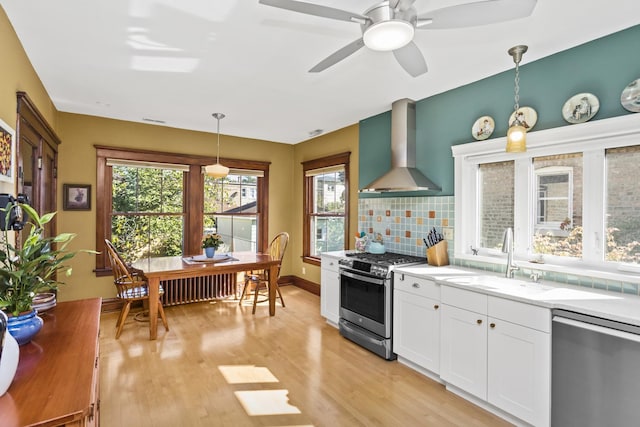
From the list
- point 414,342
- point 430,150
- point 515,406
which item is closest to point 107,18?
point 430,150

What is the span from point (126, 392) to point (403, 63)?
10.2 feet

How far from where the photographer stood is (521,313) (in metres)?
2.12

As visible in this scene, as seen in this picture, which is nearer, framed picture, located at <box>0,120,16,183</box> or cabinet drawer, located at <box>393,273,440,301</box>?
framed picture, located at <box>0,120,16,183</box>

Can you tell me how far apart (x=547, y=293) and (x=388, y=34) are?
1.92 metres

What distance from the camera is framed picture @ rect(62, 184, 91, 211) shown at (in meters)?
4.16

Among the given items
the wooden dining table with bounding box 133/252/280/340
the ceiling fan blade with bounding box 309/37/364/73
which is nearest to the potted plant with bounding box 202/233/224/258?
the wooden dining table with bounding box 133/252/280/340

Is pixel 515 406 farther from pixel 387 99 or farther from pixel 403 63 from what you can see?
pixel 387 99

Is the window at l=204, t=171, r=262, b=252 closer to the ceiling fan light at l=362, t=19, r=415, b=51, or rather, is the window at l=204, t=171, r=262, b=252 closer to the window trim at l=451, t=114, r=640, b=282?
the window trim at l=451, t=114, r=640, b=282

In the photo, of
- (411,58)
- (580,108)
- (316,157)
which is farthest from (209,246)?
(580,108)

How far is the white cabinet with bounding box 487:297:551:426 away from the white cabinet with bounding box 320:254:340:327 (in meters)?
1.88

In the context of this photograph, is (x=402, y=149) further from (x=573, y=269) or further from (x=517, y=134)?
(x=573, y=269)

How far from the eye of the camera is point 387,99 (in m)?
3.62

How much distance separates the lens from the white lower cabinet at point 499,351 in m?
2.03

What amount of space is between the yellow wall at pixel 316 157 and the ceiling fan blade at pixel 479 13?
2888mm
